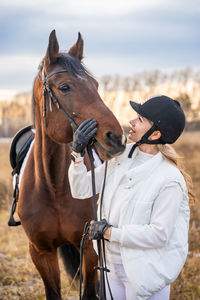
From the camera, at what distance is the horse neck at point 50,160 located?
9.40 feet

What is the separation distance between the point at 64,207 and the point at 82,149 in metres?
0.99

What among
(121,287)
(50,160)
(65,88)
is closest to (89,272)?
(121,287)

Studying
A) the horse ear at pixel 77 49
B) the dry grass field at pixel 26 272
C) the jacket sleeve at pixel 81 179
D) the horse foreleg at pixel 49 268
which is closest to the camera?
the jacket sleeve at pixel 81 179

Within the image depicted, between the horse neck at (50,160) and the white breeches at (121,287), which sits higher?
the horse neck at (50,160)

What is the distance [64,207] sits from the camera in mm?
2955

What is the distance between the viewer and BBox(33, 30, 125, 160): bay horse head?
2117 mm

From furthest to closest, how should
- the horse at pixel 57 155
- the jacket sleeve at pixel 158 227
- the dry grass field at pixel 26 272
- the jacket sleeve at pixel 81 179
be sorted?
the dry grass field at pixel 26 272
the horse at pixel 57 155
the jacket sleeve at pixel 81 179
the jacket sleeve at pixel 158 227

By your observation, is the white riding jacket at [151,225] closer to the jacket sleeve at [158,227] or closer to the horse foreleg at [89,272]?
the jacket sleeve at [158,227]

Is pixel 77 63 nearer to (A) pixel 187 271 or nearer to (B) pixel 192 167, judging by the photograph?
(A) pixel 187 271

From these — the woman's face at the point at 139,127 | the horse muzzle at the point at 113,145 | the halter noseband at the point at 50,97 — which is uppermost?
the halter noseband at the point at 50,97

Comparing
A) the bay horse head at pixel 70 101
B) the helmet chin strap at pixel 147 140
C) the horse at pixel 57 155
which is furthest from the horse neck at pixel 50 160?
the helmet chin strap at pixel 147 140

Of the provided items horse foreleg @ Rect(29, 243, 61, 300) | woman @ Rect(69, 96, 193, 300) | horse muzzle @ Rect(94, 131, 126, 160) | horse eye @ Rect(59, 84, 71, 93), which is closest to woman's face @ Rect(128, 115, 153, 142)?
woman @ Rect(69, 96, 193, 300)

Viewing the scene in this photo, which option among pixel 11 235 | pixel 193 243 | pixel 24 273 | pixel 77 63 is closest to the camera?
pixel 77 63

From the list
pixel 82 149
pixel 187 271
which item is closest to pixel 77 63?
pixel 82 149
